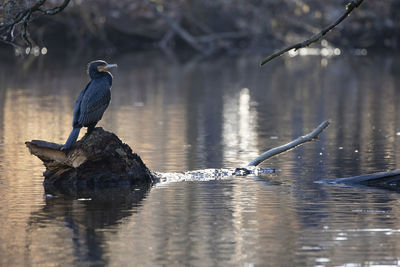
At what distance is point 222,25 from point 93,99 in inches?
1443

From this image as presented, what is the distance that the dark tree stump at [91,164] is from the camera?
1113 centimetres

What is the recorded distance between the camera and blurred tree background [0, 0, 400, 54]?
4522cm

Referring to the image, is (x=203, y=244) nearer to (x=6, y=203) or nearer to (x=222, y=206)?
(x=222, y=206)

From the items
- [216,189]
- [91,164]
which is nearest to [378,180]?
[216,189]

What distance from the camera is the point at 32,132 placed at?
17.0 metres

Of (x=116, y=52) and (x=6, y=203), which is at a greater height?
(x=116, y=52)

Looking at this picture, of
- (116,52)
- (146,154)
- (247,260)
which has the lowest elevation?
(247,260)

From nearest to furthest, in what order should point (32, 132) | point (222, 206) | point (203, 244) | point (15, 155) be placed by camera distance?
point (203, 244) < point (222, 206) < point (15, 155) < point (32, 132)

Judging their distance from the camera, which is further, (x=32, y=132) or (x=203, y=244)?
(x=32, y=132)

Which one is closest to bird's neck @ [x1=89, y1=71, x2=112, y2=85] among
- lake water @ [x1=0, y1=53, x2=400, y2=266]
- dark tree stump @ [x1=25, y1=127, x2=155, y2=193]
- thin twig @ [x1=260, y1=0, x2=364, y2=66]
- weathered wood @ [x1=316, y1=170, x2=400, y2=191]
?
dark tree stump @ [x1=25, y1=127, x2=155, y2=193]

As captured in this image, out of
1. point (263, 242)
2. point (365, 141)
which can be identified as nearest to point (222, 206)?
point (263, 242)

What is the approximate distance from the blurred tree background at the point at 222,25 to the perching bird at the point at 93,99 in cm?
3261

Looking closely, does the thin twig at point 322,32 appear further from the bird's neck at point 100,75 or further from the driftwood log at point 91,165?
the bird's neck at point 100,75

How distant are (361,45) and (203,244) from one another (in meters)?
39.8
